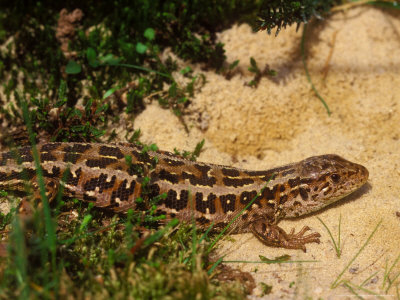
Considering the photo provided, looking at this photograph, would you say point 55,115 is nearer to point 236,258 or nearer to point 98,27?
point 98,27

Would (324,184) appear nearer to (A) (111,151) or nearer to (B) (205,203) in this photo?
(B) (205,203)

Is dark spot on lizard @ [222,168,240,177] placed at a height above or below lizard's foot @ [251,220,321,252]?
above

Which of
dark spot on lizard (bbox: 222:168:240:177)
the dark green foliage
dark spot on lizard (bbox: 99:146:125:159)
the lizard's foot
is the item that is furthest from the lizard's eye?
dark spot on lizard (bbox: 99:146:125:159)

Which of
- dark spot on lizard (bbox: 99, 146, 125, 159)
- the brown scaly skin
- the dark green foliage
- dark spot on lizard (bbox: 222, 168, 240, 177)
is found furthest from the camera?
the dark green foliage

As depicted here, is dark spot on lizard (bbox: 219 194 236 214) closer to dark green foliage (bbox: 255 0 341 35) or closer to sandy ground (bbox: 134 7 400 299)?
sandy ground (bbox: 134 7 400 299)

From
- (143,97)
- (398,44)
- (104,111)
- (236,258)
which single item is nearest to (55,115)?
(104,111)

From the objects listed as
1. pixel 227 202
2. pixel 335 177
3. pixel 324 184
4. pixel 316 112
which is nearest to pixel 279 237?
pixel 227 202
